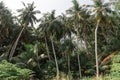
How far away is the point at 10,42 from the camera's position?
50.2 meters

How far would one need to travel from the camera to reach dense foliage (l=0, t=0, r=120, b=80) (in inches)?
1829

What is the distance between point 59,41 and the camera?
5291 centimetres

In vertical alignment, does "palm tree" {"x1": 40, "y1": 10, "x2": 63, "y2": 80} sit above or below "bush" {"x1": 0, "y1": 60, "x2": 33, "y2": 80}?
above

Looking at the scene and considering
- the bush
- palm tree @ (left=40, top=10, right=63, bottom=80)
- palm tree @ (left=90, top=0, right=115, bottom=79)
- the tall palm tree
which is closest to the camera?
the bush

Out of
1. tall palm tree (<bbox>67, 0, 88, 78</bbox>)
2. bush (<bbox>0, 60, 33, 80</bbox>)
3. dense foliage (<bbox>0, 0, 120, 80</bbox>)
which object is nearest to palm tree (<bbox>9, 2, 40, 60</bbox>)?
dense foliage (<bbox>0, 0, 120, 80</bbox>)

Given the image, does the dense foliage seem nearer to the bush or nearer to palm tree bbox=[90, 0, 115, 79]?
palm tree bbox=[90, 0, 115, 79]

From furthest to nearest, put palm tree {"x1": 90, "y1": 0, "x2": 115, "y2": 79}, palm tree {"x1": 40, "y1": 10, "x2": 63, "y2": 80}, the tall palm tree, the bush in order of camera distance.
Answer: the tall palm tree < palm tree {"x1": 40, "y1": 10, "x2": 63, "y2": 80} < palm tree {"x1": 90, "y1": 0, "x2": 115, "y2": 79} < the bush

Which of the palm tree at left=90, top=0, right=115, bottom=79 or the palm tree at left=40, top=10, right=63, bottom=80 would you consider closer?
the palm tree at left=90, top=0, right=115, bottom=79

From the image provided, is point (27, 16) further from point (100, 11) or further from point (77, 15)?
point (100, 11)

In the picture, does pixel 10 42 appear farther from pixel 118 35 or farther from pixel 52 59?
pixel 118 35

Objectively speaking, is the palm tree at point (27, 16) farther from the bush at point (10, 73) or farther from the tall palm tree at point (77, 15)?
the bush at point (10, 73)

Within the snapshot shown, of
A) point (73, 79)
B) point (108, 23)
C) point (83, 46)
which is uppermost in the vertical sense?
point (108, 23)

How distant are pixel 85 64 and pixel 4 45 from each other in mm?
13893

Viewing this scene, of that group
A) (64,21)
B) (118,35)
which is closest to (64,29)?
(64,21)
